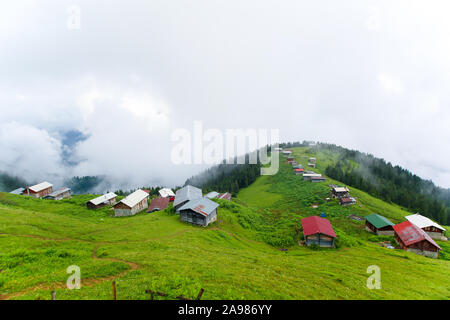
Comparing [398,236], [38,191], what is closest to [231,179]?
[398,236]

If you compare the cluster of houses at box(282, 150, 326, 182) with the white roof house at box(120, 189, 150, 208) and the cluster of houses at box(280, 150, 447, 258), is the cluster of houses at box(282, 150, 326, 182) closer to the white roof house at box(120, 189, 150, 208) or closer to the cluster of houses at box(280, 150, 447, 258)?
the cluster of houses at box(280, 150, 447, 258)

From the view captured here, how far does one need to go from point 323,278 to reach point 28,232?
44.0 m

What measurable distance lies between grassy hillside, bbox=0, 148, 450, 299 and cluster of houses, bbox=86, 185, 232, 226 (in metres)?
2.70

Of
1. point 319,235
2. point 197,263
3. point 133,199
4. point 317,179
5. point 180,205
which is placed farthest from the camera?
point 317,179

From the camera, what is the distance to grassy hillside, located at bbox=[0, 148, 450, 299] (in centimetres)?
1553

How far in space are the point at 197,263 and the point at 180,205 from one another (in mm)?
35958

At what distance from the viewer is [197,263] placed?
70.4ft

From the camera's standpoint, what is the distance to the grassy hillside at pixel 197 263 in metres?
15.5

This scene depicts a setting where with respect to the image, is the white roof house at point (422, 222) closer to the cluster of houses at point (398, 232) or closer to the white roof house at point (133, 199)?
the cluster of houses at point (398, 232)

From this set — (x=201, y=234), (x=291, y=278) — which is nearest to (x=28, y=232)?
(x=201, y=234)

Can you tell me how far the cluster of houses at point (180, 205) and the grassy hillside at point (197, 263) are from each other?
2.70m

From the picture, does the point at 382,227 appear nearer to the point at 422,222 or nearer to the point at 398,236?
the point at 398,236

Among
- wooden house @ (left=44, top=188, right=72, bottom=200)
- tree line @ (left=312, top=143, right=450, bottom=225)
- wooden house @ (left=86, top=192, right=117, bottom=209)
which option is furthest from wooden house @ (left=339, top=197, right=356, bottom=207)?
wooden house @ (left=44, top=188, right=72, bottom=200)

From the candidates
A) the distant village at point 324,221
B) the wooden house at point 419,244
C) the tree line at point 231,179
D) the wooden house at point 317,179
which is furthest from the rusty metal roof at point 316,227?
the tree line at point 231,179
